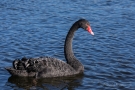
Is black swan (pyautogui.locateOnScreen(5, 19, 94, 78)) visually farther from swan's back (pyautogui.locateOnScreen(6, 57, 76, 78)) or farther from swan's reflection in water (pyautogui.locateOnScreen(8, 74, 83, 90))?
swan's reflection in water (pyautogui.locateOnScreen(8, 74, 83, 90))

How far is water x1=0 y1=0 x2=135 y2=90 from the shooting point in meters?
8.30

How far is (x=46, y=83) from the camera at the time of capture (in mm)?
8250

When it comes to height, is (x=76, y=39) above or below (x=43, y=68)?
above

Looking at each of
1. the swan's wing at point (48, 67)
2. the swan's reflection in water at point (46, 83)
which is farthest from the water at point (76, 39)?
the swan's wing at point (48, 67)

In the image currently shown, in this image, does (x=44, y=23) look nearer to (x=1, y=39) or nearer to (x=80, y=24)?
(x=1, y=39)

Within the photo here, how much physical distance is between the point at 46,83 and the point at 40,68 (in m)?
0.36

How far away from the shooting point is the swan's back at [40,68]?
27.0 ft

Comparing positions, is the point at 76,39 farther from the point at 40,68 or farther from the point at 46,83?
the point at 46,83

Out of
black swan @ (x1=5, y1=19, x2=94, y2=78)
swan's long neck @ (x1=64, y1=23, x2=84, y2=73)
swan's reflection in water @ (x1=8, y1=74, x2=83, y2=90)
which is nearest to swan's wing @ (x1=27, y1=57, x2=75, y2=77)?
black swan @ (x1=5, y1=19, x2=94, y2=78)

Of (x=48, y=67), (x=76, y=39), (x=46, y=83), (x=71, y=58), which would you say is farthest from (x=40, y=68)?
(x=76, y=39)

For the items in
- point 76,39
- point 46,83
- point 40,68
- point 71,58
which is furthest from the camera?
point 76,39

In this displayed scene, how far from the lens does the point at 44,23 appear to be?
12656mm

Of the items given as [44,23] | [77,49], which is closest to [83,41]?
[77,49]

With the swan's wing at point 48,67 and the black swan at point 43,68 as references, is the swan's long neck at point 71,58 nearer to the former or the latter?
the black swan at point 43,68
